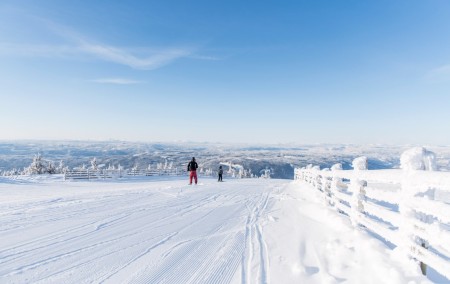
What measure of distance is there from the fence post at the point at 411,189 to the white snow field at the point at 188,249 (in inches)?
13.1

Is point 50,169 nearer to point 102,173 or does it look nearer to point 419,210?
point 102,173

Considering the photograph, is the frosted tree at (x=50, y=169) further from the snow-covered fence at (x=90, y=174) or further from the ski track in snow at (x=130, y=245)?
the ski track in snow at (x=130, y=245)

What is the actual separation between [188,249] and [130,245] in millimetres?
1020

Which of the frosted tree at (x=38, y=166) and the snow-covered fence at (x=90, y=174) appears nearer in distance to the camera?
the snow-covered fence at (x=90, y=174)

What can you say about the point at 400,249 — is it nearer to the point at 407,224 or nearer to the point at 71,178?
the point at 407,224

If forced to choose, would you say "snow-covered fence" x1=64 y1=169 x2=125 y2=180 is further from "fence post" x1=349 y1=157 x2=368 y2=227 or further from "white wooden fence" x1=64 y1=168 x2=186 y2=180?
"fence post" x1=349 y1=157 x2=368 y2=227

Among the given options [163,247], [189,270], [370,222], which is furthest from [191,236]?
[370,222]

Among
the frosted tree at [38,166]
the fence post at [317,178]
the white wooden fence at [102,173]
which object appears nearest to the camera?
the fence post at [317,178]

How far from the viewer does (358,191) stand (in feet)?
20.8

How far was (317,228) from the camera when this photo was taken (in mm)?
6887

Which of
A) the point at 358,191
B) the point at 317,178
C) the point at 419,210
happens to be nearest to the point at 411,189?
the point at 419,210

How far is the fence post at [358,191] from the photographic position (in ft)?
20.6

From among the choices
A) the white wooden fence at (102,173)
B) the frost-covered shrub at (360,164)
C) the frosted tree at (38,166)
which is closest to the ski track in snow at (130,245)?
the frost-covered shrub at (360,164)

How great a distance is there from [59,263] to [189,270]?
1832 mm
